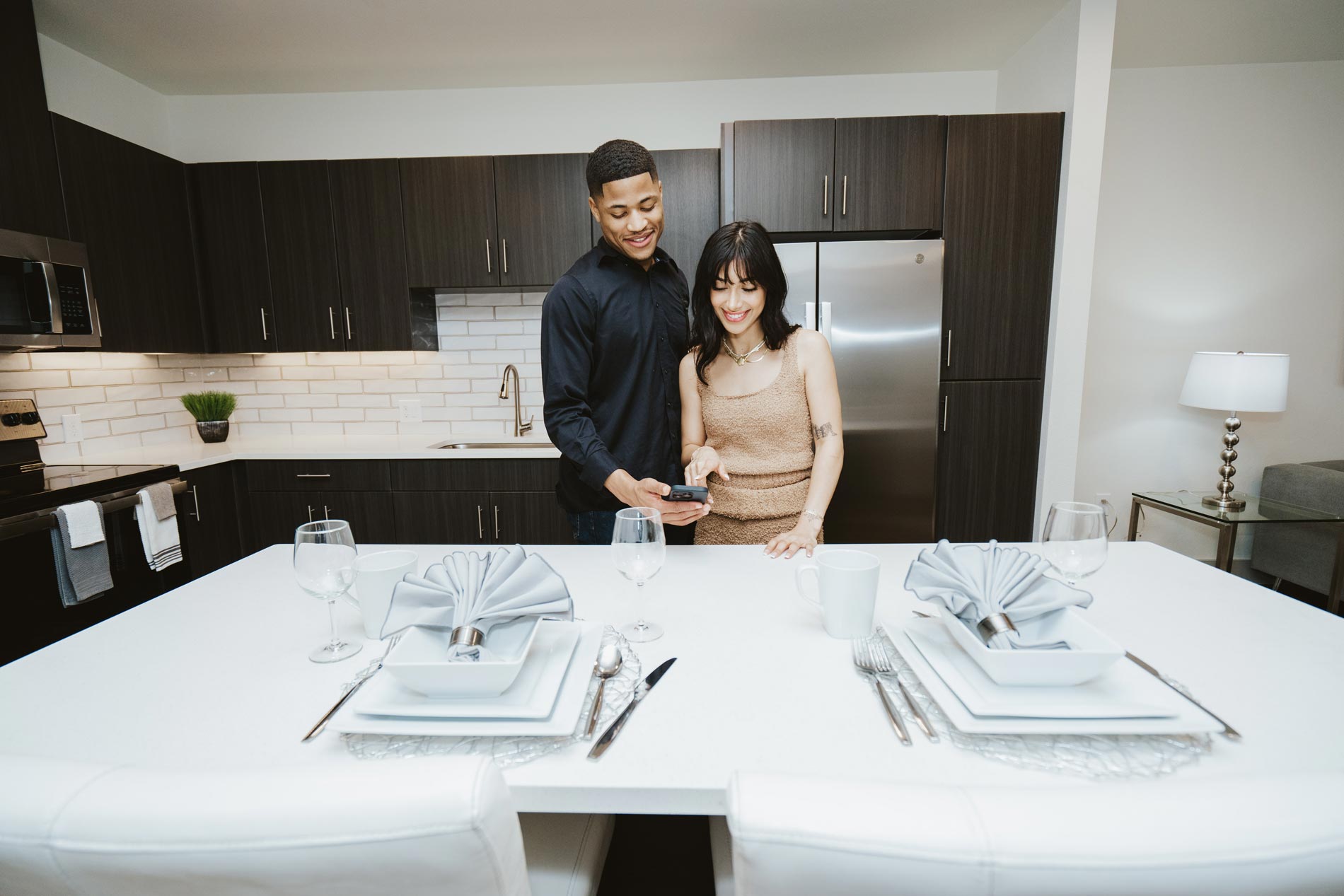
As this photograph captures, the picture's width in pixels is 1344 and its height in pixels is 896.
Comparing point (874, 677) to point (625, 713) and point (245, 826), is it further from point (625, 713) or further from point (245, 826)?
point (245, 826)

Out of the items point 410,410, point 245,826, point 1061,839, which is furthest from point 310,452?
point 1061,839

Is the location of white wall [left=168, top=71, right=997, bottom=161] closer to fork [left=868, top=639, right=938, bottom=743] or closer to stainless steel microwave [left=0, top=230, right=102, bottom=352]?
stainless steel microwave [left=0, top=230, right=102, bottom=352]

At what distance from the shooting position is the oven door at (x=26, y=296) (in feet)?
7.24

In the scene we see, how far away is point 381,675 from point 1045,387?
296 centimetres

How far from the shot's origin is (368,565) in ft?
3.35

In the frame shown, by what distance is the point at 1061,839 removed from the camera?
0.40 meters

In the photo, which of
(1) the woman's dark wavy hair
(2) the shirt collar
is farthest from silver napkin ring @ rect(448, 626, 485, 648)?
(2) the shirt collar

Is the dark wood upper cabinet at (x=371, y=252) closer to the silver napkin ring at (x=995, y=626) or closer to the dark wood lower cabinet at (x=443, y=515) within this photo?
the dark wood lower cabinet at (x=443, y=515)

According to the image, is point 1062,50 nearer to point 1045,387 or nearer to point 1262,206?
point 1045,387

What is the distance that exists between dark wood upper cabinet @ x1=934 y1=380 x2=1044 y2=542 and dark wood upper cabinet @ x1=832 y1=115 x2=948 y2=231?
800mm

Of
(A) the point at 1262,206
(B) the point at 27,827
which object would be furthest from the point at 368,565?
(A) the point at 1262,206

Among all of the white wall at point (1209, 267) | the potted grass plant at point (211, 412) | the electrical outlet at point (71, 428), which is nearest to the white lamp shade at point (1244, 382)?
the white wall at point (1209, 267)

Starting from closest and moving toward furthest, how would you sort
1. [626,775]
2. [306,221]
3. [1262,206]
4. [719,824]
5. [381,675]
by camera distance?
1. [626,775]
2. [381,675]
3. [719,824]
4. [306,221]
5. [1262,206]

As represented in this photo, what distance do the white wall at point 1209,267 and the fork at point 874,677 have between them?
3.40 metres
